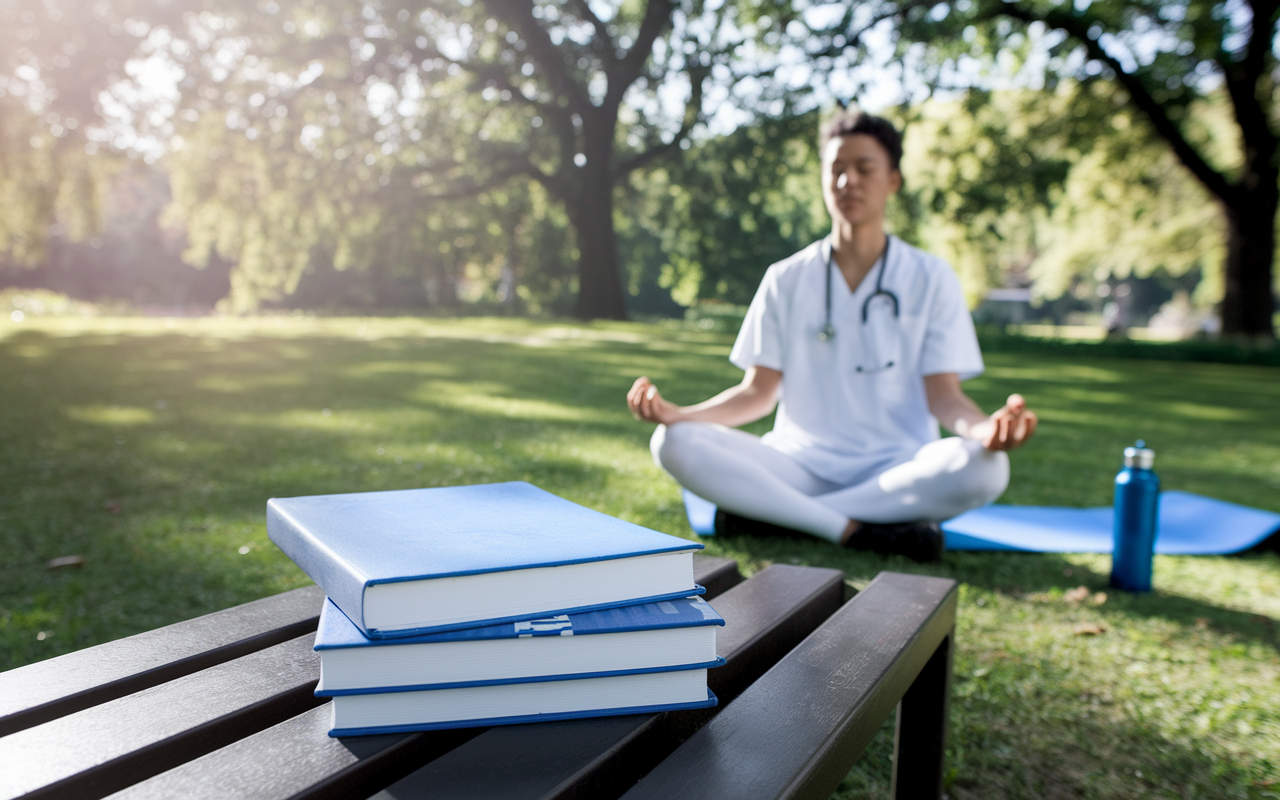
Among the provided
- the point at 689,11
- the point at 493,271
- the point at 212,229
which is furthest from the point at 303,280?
the point at 689,11

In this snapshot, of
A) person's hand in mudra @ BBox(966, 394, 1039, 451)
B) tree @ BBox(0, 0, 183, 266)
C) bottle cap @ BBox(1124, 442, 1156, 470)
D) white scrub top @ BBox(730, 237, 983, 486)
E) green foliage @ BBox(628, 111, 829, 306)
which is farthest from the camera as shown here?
green foliage @ BBox(628, 111, 829, 306)

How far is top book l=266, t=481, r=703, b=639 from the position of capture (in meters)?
0.70

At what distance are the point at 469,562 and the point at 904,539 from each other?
7.43ft

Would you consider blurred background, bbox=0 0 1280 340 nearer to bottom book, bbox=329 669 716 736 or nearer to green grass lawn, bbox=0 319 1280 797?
green grass lawn, bbox=0 319 1280 797

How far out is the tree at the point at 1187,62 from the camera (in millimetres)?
13672

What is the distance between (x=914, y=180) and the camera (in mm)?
16609

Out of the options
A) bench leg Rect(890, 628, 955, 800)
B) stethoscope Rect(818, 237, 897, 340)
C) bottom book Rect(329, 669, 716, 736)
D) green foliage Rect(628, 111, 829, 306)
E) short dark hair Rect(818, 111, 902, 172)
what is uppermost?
green foliage Rect(628, 111, 829, 306)

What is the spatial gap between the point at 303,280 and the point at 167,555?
34.9 meters

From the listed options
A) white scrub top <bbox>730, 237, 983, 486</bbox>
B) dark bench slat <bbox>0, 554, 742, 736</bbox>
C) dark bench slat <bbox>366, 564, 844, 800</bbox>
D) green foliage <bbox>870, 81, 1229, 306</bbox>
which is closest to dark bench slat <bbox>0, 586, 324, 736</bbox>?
dark bench slat <bbox>0, 554, 742, 736</bbox>

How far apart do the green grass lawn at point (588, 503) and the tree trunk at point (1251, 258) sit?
9.49 metres

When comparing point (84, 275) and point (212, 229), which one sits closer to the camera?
point (212, 229)

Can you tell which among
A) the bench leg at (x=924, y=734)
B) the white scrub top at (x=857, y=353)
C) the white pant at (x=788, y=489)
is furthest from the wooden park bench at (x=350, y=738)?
the white scrub top at (x=857, y=353)

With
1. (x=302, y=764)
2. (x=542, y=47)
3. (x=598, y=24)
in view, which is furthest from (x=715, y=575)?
(x=598, y=24)

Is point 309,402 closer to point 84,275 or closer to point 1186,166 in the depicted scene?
point 1186,166
